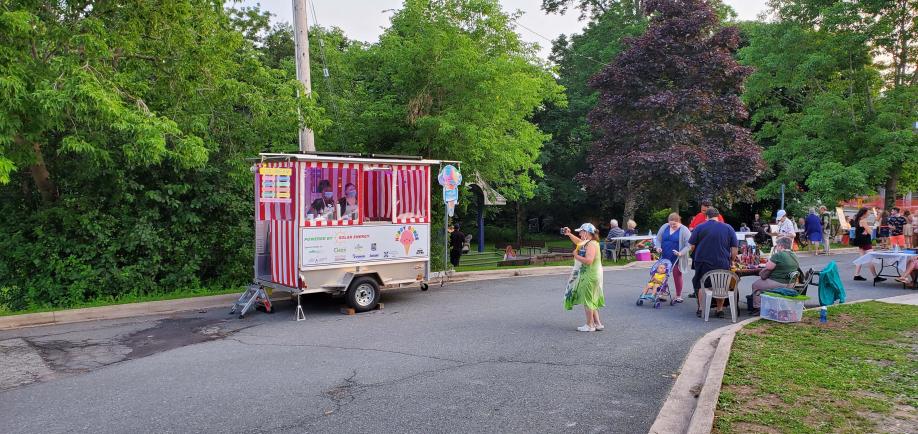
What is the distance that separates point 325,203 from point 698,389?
22.4ft

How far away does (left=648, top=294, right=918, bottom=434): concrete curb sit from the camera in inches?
196

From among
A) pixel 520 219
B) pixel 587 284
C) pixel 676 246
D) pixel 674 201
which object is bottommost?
pixel 587 284

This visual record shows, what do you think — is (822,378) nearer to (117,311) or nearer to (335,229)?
(335,229)

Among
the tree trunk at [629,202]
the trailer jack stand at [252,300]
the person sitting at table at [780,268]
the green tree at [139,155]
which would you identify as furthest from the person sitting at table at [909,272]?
the trailer jack stand at [252,300]

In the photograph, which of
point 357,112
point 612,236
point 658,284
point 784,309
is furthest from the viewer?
point 612,236

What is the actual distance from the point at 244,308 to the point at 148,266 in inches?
134

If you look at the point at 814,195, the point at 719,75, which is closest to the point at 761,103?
the point at 814,195

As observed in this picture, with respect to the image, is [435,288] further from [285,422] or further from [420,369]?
[285,422]

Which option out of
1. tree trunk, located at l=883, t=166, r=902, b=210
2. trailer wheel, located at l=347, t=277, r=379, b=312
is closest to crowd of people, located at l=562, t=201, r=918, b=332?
trailer wheel, located at l=347, t=277, r=379, b=312

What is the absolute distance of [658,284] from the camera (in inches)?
444

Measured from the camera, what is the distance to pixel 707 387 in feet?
19.1

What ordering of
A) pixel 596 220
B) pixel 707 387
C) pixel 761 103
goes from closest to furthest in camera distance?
pixel 707 387 < pixel 761 103 < pixel 596 220

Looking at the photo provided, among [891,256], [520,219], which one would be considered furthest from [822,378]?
[520,219]

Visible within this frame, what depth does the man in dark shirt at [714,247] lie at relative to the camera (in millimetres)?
10055
